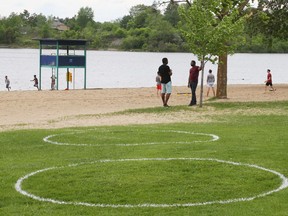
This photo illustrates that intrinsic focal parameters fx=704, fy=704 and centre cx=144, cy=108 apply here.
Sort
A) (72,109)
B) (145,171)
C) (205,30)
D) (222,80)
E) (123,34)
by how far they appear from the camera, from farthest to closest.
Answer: (123,34) → (222,80) → (72,109) → (205,30) → (145,171)

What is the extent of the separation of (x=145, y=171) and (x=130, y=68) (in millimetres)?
90439

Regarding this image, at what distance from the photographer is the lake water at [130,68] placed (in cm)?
7519

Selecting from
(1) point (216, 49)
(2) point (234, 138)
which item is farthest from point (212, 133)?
(1) point (216, 49)

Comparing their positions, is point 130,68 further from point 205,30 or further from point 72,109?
point 205,30

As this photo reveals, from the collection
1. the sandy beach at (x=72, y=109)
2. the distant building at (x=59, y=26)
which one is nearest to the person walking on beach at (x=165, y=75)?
the sandy beach at (x=72, y=109)

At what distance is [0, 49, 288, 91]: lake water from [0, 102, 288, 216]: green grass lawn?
42.7 m

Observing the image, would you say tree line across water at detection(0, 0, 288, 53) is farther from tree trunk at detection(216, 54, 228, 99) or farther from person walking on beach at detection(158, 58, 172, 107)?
person walking on beach at detection(158, 58, 172, 107)

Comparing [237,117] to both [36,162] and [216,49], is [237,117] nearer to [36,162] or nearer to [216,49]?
[216,49]

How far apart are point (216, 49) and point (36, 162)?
575 inches

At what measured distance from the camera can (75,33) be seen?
465 ft

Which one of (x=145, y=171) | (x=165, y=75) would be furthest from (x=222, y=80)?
(x=145, y=171)

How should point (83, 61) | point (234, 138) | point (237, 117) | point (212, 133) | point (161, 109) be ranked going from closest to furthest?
1. point (234, 138)
2. point (212, 133)
3. point (237, 117)
4. point (161, 109)
5. point (83, 61)

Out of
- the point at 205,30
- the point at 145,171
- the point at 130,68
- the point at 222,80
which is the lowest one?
the point at 130,68

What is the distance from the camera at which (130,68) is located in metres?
101
